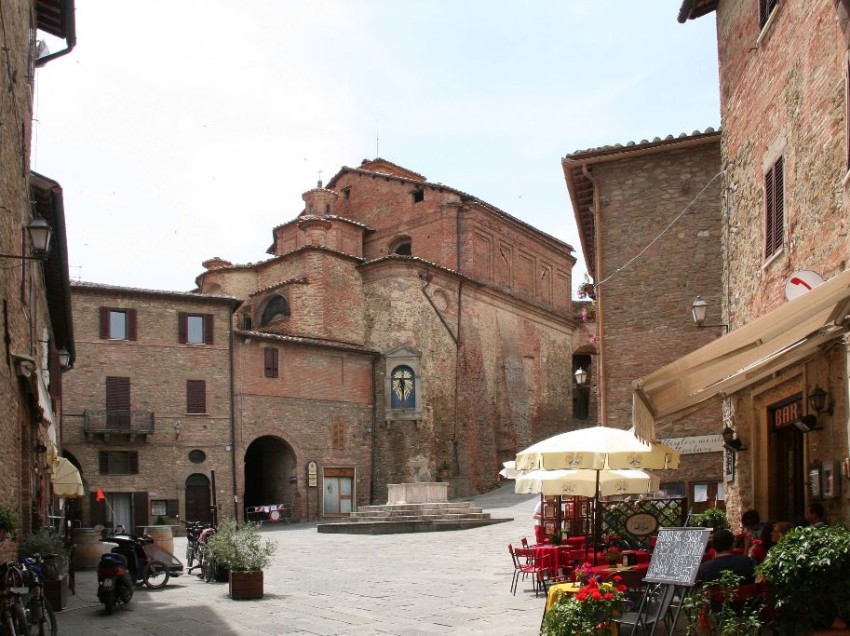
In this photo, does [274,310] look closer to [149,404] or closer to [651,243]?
[149,404]

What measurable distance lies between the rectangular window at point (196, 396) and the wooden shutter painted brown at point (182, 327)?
4.72 ft

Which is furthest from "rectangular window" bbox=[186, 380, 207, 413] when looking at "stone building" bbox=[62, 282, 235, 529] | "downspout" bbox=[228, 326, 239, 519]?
"downspout" bbox=[228, 326, 239, 519]

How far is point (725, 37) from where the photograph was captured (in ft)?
40.8

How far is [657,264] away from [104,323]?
63.8 ft

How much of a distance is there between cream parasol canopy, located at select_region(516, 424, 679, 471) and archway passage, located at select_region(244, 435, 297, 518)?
2404cm

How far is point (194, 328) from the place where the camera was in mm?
32750

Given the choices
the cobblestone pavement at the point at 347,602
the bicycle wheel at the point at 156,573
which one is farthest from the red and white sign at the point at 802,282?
the bicycle wheel at the point at 156,573

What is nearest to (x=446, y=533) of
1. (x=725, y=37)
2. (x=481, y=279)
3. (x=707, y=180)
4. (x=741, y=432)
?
(x=707, y=180)

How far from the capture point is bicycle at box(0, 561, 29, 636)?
7402 millimetres

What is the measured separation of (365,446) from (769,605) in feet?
102

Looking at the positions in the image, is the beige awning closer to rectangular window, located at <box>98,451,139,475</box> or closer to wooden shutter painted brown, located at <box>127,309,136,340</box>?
rectangular window, located at <box>98,451,139,475</box>

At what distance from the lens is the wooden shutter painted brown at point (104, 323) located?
31141mm

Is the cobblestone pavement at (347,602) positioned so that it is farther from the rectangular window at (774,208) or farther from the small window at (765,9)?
the small window at (765,9)

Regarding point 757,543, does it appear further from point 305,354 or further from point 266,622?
point 305,354
